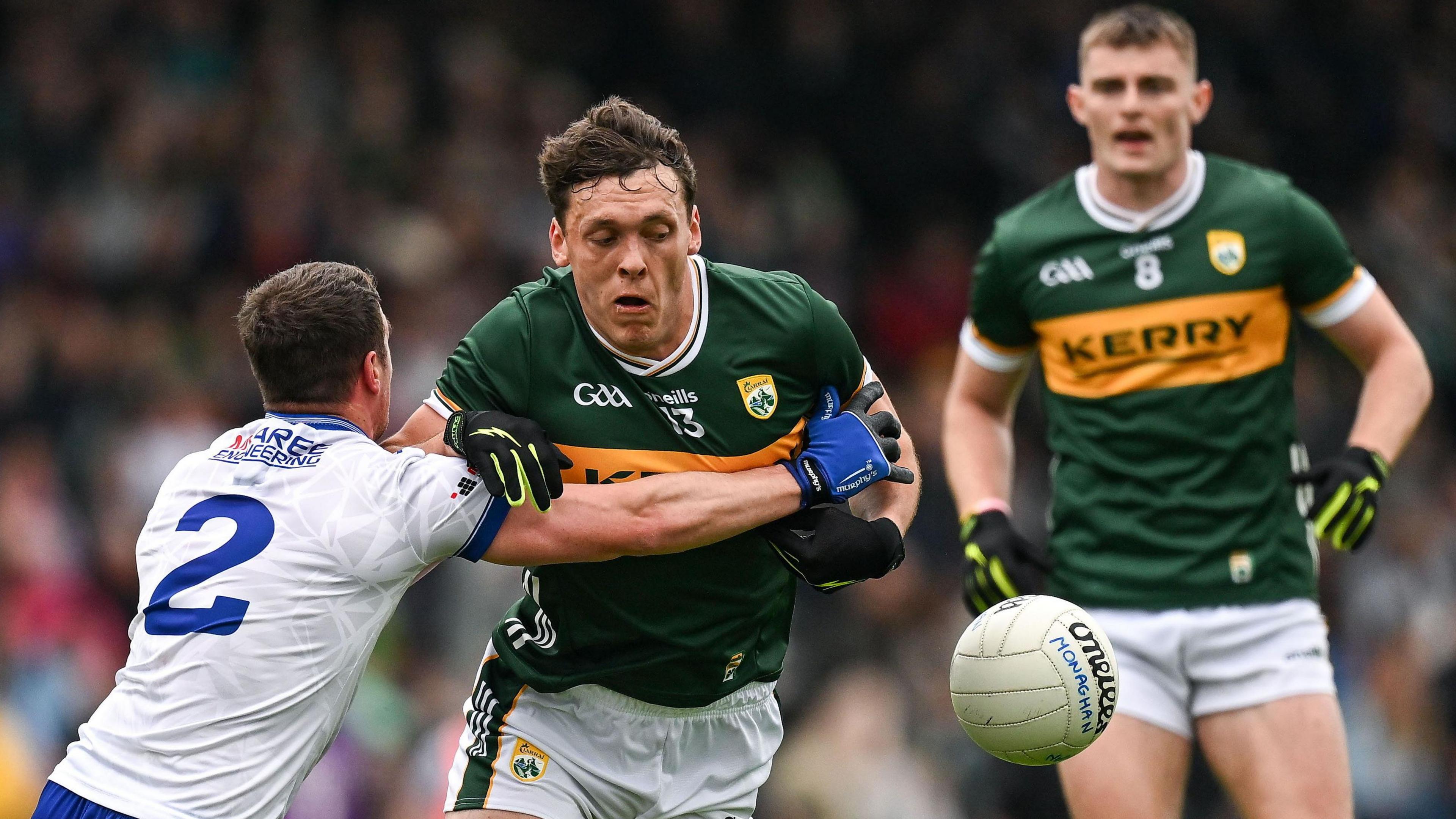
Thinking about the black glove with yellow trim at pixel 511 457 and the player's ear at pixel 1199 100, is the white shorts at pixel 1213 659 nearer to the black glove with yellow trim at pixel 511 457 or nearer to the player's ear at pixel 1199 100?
the player's ear at pixel 1199 100

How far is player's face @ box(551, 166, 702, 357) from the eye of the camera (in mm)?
4316

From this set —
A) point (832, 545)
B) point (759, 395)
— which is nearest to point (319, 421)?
point (759, 395)

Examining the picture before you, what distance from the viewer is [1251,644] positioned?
5141 mm

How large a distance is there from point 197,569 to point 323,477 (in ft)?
1.19

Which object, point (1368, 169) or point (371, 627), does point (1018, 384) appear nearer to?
point (371, 627)

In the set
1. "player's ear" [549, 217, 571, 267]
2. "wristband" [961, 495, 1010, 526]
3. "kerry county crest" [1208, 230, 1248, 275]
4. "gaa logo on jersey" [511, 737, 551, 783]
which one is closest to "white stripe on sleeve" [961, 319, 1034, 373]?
"wristband" [961, 495, 1010, 526]

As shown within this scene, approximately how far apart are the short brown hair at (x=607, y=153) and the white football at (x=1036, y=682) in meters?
1.48

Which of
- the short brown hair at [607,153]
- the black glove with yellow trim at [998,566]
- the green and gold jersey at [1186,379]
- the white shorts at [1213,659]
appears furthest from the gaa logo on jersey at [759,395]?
the white shorts at [1213,659]

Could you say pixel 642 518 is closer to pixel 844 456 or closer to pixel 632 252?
pixel 844 456

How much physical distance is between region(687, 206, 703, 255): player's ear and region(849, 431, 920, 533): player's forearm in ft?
2.63

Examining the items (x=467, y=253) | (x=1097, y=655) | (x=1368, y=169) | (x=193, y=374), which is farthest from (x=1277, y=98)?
(x=1097, y=655)

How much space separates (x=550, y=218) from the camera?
1251 cm

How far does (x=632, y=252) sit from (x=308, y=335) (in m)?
0.85

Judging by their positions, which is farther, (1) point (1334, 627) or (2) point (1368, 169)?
(2) point (1368, 169)
